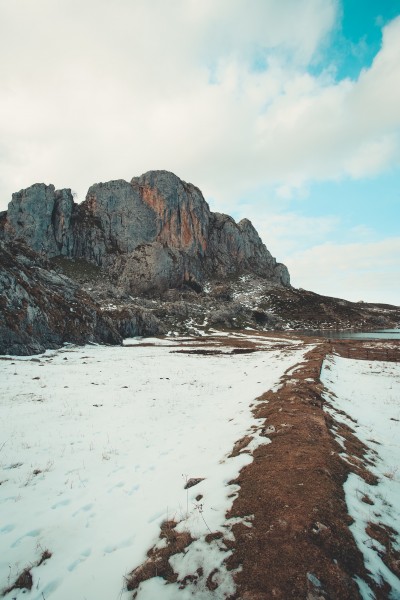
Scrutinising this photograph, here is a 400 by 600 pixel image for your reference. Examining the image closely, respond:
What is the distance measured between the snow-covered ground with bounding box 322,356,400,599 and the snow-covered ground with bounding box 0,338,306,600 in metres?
2.57

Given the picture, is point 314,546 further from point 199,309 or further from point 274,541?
point 199,309

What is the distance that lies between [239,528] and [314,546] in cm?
142

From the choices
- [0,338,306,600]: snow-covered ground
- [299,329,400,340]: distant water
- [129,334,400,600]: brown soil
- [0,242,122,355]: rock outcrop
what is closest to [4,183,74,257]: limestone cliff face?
[0,242,122,355]: rock outcrop

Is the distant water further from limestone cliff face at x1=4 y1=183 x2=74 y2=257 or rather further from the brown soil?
limestone cliff face at x1=4 y1=183 x2=74 y2=257

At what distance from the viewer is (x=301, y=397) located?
15.1m

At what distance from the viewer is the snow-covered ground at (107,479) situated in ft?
17.5

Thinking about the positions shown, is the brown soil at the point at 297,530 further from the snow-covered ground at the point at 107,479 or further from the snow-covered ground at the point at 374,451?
the snow-covered ground at the point at 107,479

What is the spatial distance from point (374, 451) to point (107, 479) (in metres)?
8.90

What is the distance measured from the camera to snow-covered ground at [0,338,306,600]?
5.34m

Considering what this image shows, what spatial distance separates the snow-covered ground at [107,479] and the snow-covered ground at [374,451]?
257 cm

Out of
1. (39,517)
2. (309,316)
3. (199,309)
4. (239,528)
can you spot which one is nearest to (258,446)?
(239,528)

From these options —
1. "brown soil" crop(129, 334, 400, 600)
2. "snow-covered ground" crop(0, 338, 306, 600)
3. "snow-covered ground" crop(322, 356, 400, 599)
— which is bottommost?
"snow-covered ground" crop(0, 338, 306, 600)

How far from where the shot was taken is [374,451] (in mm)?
10133

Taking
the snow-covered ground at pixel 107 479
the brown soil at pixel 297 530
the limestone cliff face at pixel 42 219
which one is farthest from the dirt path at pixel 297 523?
the limestone cliff face at pixel 42 219
